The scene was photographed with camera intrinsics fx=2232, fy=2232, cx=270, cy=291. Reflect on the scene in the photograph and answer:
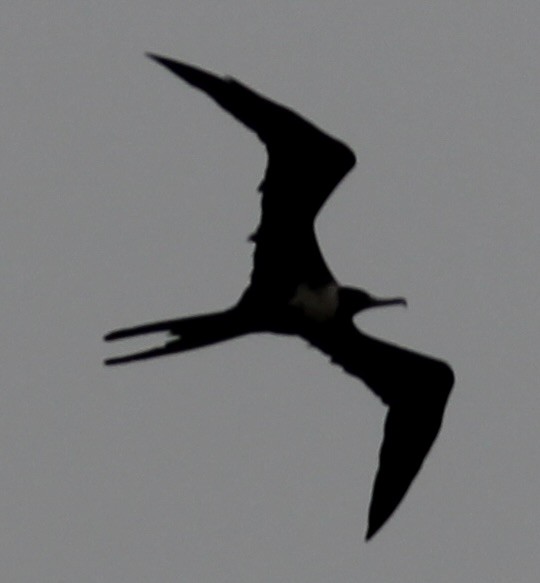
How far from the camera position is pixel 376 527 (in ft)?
41.4

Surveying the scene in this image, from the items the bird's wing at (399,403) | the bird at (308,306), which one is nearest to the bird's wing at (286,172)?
the bird at (308,306)

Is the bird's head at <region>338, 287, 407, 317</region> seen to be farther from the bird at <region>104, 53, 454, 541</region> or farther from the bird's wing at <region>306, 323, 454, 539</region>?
the bird's wing at <region>306, 323, 454, 539</region>

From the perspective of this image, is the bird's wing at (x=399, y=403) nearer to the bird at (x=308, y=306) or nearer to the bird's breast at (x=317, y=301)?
the bird at (x=308, y=306)

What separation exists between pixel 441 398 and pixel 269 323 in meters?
1.41

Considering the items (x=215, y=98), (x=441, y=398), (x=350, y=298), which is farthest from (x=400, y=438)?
(x=215, y=98)

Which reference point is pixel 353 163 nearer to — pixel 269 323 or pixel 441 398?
pixel 269 323

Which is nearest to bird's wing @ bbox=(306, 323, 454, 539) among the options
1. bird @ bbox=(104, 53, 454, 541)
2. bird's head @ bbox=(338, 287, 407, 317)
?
bird @ bbox=(104, 53, 454, 541)

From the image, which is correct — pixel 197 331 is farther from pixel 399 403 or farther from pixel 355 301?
pixel 399 403

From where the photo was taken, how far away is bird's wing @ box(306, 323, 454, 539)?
12.7 metres

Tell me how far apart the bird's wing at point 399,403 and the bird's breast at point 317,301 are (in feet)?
1.93

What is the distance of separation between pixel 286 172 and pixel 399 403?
192 centimetres

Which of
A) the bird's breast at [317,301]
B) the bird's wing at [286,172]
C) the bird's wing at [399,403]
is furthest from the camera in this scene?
the bird's wing at [399,403]

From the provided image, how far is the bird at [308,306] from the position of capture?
11297 mm

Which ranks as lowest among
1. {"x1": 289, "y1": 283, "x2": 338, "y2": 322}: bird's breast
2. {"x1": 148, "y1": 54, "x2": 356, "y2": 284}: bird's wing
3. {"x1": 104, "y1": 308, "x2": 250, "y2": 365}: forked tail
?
{"x1": 104, "y1": 308, "x2": 250, "y2": 365}: forked tail
